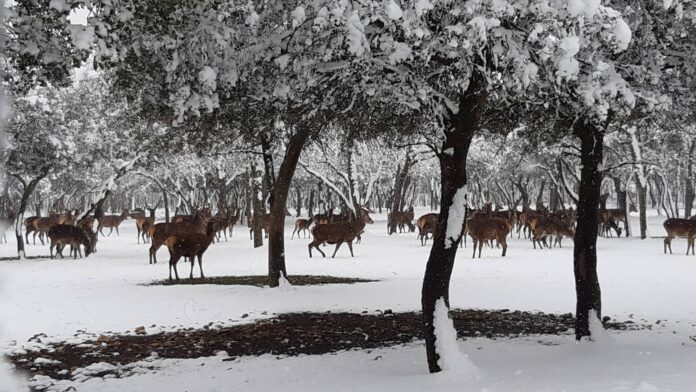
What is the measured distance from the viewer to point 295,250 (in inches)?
1043

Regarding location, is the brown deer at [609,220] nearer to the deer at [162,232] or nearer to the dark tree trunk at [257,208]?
the dark tree trunk at [257,208]

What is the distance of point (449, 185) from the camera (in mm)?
6984

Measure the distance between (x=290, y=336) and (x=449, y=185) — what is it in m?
3.91

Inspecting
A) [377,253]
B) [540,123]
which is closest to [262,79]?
[540,123]

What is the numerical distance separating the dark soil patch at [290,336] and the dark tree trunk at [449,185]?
87.6 inches

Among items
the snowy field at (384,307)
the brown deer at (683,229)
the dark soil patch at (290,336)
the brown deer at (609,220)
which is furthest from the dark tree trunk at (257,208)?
the brown deer at (609,220)

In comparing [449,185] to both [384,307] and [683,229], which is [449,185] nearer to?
[384,307]

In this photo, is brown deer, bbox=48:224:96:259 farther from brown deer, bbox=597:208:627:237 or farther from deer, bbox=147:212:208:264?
brown deer, bbox=597:208:627:237

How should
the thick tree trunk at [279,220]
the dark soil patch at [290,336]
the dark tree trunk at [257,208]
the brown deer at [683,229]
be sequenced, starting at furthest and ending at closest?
the dark tree trunk at [257,208] < the brown deer at [683,229] < the thick tree trunk at [279,220] < the dark soil patch at [290,336]

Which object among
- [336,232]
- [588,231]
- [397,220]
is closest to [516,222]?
[397,220]

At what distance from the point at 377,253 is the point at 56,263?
38.6ft

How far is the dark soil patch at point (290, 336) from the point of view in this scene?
830 cm

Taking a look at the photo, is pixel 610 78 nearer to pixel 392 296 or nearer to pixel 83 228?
pixel 392 296

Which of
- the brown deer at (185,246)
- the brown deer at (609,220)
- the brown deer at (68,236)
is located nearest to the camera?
the brown deer at (185,246)
